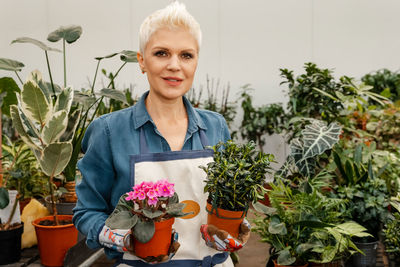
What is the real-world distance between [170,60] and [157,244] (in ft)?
2.10

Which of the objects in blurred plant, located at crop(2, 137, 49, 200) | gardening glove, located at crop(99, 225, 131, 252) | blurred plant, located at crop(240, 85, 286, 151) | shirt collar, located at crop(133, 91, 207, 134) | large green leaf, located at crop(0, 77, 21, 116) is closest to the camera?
gardening glove, located at crop(99, 225, 131, 252)

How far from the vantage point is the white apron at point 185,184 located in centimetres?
143

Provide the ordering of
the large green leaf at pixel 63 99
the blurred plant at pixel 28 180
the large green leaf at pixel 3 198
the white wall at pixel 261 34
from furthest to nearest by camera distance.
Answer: the white wall at pixel 261 34 < the blurred plant at pixel 28 180 < the large green leaf at pixel 3 198 < the large green leaf at pixel 63 99

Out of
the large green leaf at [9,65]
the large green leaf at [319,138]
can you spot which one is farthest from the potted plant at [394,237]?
the large green leaf at [9,65]

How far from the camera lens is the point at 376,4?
5.28 m

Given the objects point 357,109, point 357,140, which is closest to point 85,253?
point 357,140

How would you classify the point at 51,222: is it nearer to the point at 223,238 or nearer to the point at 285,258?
the point at 285,258

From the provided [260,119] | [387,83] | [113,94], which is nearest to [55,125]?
[113,94]

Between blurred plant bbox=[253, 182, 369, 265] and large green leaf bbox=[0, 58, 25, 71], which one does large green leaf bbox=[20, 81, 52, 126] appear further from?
blurred plant bbox=[253, 182, 369, 265]

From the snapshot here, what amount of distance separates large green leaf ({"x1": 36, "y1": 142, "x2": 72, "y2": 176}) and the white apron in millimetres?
872

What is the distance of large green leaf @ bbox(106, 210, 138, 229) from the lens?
3.63ft

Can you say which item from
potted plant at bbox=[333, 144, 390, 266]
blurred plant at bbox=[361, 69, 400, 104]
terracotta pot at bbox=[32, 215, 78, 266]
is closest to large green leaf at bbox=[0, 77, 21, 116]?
terracotta pot at bbox=[32, 215, 78, 266]

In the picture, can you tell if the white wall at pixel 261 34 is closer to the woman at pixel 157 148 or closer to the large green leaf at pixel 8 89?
the large green leaf at pixel 8 89

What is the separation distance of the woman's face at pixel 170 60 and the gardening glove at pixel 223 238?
508 millimetres
